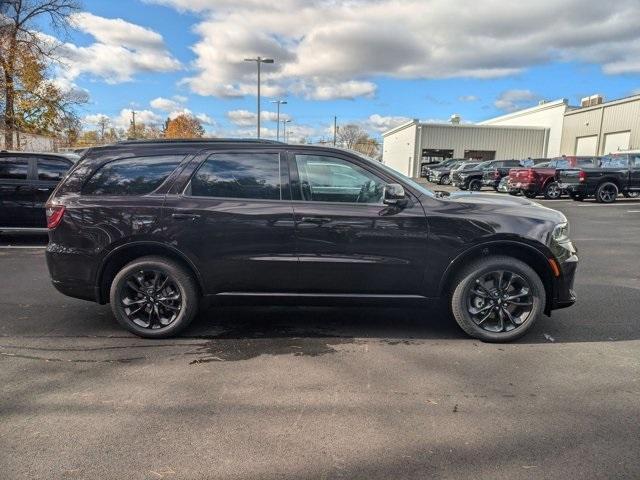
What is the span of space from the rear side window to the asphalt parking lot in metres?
1.38

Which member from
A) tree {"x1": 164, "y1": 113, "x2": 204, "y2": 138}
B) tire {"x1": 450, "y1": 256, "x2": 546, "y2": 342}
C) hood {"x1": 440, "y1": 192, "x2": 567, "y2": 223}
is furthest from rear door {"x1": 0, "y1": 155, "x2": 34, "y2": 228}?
tree {"x1": 164, "y1": 113, "x2": 204, "y2": 138}

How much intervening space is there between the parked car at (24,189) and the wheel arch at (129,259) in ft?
17.6

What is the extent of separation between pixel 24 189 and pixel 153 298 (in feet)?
19.6

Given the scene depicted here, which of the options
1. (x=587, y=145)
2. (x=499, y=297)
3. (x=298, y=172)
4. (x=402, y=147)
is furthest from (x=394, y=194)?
(x=402, y=147)

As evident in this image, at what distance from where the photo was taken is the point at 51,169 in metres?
8.86

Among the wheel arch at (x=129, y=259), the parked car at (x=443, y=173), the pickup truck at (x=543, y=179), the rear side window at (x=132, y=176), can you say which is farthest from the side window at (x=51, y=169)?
the parked car at (x=443, y=173)

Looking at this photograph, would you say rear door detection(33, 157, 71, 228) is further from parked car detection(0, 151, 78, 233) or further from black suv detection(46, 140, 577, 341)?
black suv detection(46, 140, 577, 341)

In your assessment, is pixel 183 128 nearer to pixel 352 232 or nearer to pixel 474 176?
pixel 474 176

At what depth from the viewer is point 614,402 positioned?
3221 mm

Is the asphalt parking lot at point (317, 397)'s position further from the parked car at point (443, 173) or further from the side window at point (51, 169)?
the parked car at point (443, 173)

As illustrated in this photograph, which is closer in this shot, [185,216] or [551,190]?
[185,216]

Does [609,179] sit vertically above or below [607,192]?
above

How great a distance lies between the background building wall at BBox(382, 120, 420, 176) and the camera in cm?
4478

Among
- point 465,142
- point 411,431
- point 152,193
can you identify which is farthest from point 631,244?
point 465,142
